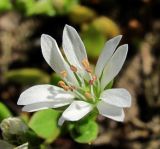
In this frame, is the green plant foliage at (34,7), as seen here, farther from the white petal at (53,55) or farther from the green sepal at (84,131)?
the green sepal at (84,131)

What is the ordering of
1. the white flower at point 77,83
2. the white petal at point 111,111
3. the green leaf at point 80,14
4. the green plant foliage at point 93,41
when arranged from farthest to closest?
the green leaf at point 80,14
the green plant foliage at point 93,41
the white flower at point 77,83
the white petal at point 111,111

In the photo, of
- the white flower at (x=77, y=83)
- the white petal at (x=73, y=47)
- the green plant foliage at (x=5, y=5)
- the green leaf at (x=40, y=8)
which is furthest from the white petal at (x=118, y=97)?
the green plant foliage at (x=5, y=5)

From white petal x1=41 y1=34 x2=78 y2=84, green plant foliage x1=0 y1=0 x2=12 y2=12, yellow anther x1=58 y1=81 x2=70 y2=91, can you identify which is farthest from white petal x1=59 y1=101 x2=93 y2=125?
green plant foliage x1=0 y1=0 x2=12 y2=12

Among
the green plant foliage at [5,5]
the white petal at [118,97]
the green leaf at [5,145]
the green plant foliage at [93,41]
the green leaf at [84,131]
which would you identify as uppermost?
the green plant foliage at [5,5]

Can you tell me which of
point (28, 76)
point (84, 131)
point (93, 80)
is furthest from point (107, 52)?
point (28, 76)

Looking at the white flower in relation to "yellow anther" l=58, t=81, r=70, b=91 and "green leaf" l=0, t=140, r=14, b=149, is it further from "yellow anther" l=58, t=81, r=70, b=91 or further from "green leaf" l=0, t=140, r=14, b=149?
"green leaf" l=0, t=140, r=14, b=149

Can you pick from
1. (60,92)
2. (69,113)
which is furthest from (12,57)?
(69,113)
